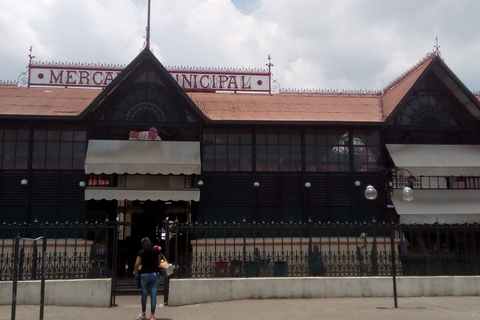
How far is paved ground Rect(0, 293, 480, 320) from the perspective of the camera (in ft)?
31.7

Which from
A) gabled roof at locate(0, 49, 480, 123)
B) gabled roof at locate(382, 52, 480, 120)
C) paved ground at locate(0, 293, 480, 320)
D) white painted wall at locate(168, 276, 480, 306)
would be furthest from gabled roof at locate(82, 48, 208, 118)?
gabled roof at locate(382, 52, 480, 120)

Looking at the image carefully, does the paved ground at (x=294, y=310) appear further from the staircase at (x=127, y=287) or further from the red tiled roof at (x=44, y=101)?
the red tiled roof at (x=44, y=101)

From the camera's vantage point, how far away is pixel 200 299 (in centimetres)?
1140

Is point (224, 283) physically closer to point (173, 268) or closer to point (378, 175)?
point (173, 268)

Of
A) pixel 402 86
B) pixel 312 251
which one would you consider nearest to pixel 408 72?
pixel 402 86

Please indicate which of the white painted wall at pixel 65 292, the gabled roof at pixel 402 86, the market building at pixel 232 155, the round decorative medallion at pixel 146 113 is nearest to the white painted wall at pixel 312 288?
the white painted wall at pixel 65 292

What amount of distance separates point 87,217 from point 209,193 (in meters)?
4.68

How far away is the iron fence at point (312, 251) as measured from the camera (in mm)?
11766

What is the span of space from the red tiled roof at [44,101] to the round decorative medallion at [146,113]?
1987 mm

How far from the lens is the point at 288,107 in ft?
62.9

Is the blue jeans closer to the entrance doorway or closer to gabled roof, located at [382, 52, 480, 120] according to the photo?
the entrance doorway

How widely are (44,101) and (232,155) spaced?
7971mm

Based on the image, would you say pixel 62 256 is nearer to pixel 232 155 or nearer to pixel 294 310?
pixel 294 310

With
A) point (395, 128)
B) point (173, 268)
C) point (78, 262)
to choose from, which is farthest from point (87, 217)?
point (395, 128)
